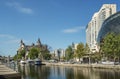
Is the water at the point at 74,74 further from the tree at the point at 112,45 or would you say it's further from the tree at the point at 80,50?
the tree at the point at 80,50

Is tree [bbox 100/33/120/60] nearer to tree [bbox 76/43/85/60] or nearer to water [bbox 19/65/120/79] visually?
water [bbox 19/65/120/79]

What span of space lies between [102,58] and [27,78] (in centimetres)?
10419

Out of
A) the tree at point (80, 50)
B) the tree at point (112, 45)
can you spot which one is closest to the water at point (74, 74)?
the tree at point (112, 45)

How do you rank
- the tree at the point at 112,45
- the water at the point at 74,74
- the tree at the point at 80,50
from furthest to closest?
the tree at the point at 80,50
the tree at the point at 112,45
the water at the point at 74,74

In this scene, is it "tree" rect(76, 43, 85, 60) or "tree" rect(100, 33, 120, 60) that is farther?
"tree" rect(76, 43, 85, 60)

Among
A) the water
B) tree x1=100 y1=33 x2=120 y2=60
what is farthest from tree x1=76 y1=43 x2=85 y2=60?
the water

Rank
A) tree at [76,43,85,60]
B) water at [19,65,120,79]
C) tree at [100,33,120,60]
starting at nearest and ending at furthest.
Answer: water at [19,65,120,79]
tree at [100,33,120,60]
tree at [76,43,85,60]

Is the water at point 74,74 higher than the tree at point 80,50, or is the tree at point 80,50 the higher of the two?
the tree at point 80,50

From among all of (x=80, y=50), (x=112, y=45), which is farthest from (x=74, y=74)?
(x=80, y=50)

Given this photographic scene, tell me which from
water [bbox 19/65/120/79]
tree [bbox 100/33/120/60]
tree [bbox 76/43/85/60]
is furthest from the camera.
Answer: tree [bbox 76/43/85/60]

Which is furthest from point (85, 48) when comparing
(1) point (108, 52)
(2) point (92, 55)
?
(1) point (108, 52)

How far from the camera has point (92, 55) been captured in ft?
611

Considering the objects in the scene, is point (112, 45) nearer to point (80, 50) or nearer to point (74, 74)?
point (80, 50)

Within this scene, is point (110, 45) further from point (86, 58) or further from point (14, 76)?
point (14, 76)
